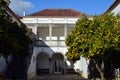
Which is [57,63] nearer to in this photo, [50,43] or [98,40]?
[50,43]

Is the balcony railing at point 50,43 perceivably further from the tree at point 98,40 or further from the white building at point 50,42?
the tree at point 98,40

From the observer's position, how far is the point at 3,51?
19.6 metres

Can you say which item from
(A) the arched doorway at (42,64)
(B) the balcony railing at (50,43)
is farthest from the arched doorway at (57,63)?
(B) the balcony railing at (50,43)

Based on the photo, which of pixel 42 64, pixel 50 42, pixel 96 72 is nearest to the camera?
pixel 96 72

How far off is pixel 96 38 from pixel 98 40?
0.30 metres

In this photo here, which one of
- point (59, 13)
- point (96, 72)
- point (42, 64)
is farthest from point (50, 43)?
point (96, 72)

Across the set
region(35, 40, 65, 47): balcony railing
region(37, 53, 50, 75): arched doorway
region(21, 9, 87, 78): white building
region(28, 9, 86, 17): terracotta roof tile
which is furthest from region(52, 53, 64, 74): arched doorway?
region(28, 9, 86, 17): terracotta roof tile

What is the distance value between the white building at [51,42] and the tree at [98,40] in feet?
66.7

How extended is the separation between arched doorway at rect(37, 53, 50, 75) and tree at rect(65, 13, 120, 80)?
2204cm

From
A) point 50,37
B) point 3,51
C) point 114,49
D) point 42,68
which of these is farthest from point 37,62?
point 3,51

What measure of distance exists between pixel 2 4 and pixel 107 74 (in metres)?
19.0

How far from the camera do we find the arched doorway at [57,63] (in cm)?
4953

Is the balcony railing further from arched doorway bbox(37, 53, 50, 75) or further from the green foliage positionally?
the green foliage

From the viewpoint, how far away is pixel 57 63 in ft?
165
